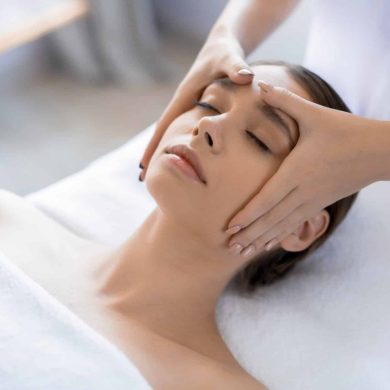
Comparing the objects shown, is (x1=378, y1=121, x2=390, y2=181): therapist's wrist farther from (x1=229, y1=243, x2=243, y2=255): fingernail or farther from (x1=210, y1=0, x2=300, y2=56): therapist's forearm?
(x1=210, y1=0, x2=300, y2=56): therapist's forearm

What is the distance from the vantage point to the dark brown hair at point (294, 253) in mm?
1207

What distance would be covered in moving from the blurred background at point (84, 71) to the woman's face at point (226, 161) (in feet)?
4.10

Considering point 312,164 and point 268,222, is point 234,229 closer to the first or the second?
point 268,222

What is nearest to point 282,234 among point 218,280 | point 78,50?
point 218,280

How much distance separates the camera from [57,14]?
2455 millimetres

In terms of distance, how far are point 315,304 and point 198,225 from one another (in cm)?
35

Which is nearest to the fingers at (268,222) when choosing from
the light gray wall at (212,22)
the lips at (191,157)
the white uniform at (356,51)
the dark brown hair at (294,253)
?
the lips at (191,157)

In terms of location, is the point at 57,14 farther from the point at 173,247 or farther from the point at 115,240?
the point at 173,247

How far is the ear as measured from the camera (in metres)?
1.21

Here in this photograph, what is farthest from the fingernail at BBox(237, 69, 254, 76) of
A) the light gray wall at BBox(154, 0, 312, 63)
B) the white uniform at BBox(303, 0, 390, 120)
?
the light gray wall at BBox(154, 0, 312, 63)

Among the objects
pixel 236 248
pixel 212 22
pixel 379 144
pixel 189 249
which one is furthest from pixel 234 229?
pixel 212 22

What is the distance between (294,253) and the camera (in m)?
1.34

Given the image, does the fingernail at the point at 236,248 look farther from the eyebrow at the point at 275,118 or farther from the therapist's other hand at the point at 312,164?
the eyebrow at the point at 275,118

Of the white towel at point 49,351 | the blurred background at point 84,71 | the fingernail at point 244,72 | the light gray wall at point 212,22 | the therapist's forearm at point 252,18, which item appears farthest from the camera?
the blurred background at point 84,71
